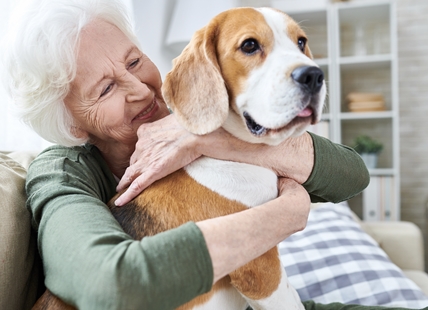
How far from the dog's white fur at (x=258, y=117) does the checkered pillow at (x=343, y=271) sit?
2.62 ft

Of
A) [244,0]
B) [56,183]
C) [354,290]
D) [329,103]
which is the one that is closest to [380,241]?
[354,290]

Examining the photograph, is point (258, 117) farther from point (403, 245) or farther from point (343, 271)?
point (403, 245)

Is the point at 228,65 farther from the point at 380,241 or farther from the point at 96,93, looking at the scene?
A: the point at 380,241

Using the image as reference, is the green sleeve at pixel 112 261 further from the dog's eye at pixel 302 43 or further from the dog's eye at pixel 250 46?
the dog's eye at pixel 302 43

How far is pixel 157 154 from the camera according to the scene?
104cm

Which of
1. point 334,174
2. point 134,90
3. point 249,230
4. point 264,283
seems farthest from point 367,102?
point 249,230

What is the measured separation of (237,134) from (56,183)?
0.43 m

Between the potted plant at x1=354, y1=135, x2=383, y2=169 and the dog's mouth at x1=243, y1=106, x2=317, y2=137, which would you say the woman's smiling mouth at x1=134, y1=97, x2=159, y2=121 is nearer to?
the dog's mouth at x1=243, y1=106, x2=317, y2=137

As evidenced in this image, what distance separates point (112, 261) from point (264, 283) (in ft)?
1.23

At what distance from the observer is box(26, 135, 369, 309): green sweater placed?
69 centimetres

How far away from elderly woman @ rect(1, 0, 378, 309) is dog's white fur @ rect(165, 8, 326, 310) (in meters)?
0.03

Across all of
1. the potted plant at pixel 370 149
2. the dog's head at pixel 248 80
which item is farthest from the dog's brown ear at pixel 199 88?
the potted plant at pixel 370 149

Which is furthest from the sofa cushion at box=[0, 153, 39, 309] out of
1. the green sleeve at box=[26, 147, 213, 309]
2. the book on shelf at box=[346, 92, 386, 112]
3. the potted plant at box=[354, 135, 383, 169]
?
the book on shelf at box=[346, 92, 386, 112]

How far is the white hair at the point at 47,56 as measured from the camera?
3.59 ft
